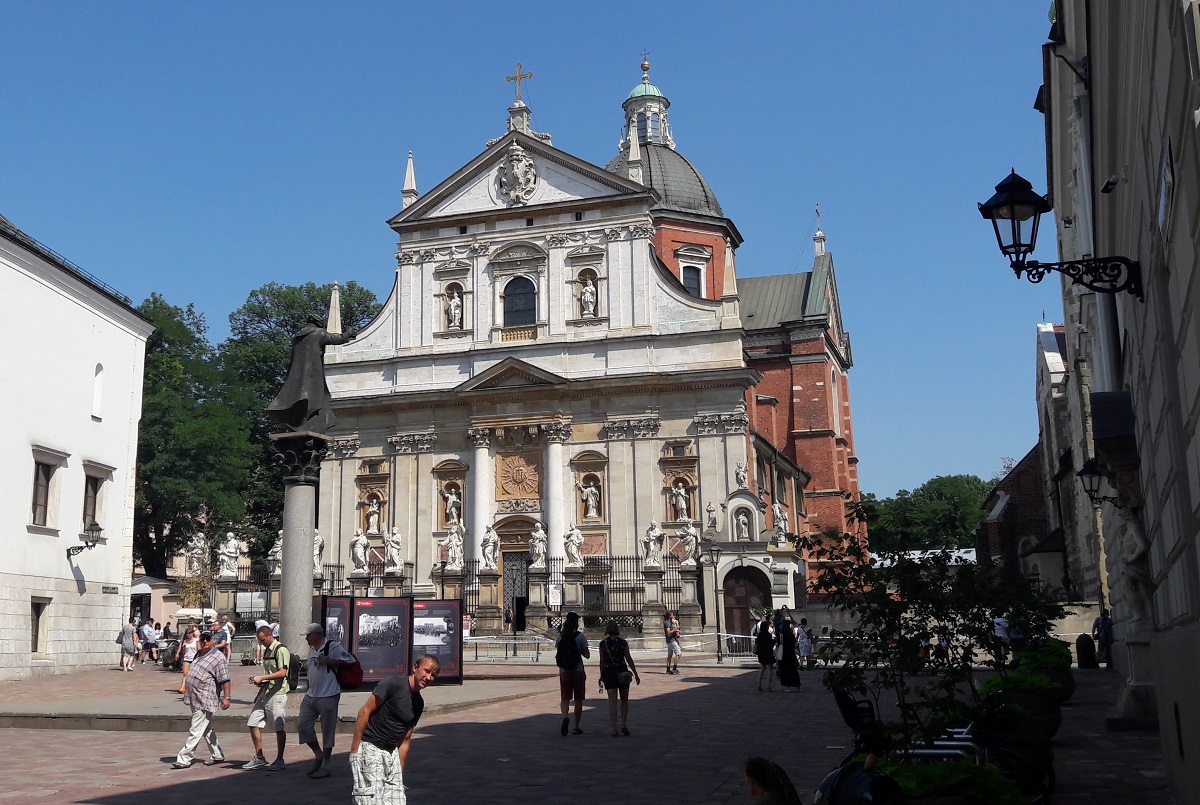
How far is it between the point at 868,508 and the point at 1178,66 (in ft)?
18.0

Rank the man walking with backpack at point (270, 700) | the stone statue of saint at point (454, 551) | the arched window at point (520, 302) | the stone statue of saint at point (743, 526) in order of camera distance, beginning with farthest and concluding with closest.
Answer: the arched window at point (520, 302) < the stone statue of saint at point (454, 551) < the stone statue of saint at point (743, 526) < the man walking with backpack at point (270, 700)

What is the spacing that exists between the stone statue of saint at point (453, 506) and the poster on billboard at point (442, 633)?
2190cm

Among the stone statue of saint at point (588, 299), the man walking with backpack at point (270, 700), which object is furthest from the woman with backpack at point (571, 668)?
the stone statue of saint at point (588, 299)

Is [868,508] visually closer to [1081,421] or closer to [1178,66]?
[1178,66]

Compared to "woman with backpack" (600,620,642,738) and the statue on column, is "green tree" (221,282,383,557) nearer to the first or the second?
the statue on column

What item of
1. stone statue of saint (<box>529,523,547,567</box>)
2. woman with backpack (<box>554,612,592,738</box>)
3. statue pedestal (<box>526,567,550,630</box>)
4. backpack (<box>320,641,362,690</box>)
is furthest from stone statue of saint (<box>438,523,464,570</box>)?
backpack (<box>320,641,362,690</box>)

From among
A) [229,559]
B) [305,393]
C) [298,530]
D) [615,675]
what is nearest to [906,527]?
[615,675]

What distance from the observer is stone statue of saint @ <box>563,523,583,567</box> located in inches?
1555

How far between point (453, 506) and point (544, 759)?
32.9m

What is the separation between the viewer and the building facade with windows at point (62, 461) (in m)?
26.3

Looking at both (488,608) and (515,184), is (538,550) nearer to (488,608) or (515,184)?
(488,608)

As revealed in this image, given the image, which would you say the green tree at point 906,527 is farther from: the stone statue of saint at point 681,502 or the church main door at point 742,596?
the stone statue of saint at point 681,502

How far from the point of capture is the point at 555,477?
4409cm

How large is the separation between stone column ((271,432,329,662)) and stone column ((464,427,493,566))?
25934mm
